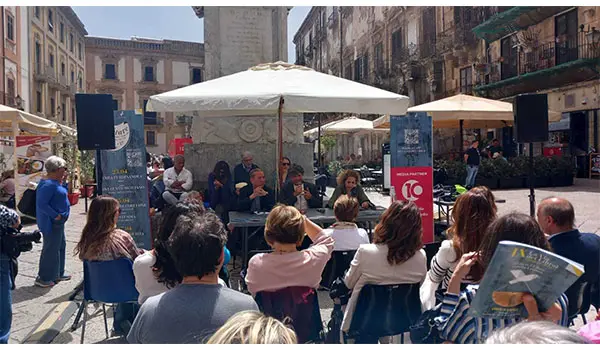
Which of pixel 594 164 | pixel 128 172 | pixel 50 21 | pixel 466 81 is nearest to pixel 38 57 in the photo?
pixel 50 21

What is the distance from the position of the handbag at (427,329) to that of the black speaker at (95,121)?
154 inches

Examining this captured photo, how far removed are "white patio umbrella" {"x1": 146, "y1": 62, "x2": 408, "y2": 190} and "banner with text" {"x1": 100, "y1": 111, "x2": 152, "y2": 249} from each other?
0.89 metres

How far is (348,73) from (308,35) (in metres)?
13.8

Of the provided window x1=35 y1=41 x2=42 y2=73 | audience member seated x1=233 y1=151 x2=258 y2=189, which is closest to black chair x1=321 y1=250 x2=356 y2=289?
audience member seated x1=233 y1=151 x2=258 y2=189

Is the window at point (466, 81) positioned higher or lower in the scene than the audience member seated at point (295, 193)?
higher

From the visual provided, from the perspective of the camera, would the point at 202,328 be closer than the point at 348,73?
Yes

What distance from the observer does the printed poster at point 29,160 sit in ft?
31.1

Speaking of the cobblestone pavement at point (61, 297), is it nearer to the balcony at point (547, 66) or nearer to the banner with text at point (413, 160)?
the banner with text at point (413, 160)

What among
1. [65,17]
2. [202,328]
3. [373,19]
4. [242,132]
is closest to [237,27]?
[242,132]

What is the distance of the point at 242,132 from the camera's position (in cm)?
790

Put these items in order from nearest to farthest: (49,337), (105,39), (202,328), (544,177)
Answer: (202,328)
(49,337)
(544,177)
(105,39)

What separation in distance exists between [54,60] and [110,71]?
13248 mm

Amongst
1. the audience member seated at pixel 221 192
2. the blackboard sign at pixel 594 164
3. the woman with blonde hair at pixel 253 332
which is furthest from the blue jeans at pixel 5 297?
the blackboard sign at pixel 594 164
